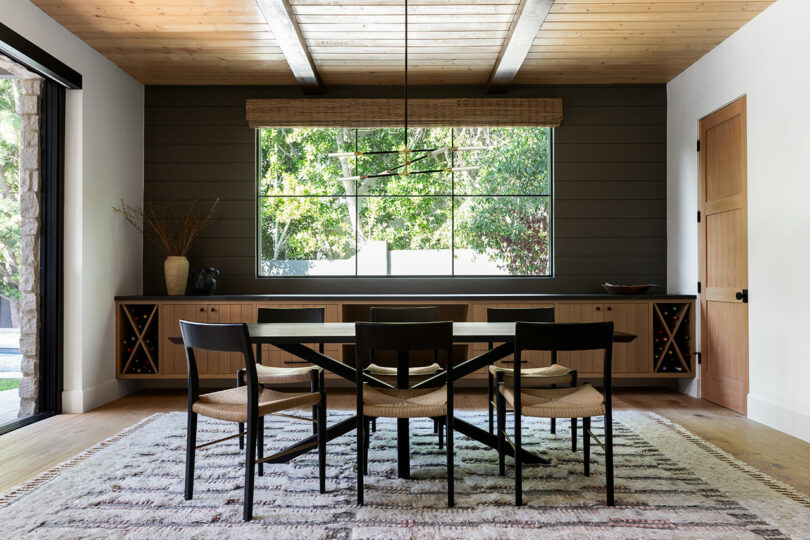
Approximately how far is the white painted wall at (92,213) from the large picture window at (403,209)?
1261 mm

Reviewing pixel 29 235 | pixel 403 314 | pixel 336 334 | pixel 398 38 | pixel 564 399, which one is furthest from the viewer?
pixel 398 38

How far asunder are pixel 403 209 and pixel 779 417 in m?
Answer: 3.48

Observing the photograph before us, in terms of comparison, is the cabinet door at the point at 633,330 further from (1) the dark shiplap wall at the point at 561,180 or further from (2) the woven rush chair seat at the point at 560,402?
(2) the woven rush chair seat at the point at 560,402

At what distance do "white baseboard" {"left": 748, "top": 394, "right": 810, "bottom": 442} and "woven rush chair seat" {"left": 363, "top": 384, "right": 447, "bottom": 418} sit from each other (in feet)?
8.10

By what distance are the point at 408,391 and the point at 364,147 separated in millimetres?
3419

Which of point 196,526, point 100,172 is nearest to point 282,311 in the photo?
point 196,526

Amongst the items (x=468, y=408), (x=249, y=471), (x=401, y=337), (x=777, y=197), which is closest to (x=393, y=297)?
(x=468, y=408)

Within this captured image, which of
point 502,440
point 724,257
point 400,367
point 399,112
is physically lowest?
point 502,440

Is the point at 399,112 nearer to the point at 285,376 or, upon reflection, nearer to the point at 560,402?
the point at 285,376

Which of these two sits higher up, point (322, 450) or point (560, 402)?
point (560, 402)

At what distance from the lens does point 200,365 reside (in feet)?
17.3

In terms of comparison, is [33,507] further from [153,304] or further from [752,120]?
[752,120]

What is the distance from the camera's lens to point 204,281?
5.45 meters

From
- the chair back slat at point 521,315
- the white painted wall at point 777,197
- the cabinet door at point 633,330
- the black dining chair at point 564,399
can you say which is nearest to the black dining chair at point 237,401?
the black dining chair at point 564,399
